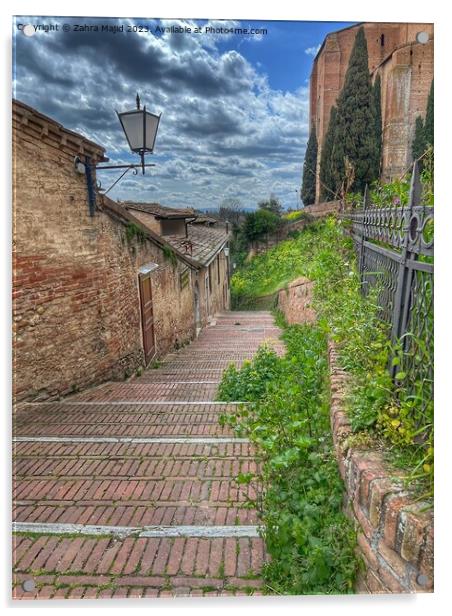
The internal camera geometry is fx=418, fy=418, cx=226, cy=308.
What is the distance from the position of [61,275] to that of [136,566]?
3214 millimetres

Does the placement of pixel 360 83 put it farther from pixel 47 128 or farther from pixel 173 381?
pixel 173 381

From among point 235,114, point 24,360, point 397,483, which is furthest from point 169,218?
point 397,483

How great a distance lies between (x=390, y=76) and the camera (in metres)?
6.52

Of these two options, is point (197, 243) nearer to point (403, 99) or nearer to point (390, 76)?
point (390, 76)

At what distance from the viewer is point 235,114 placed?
117 inches

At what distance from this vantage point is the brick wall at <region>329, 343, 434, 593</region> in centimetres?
162

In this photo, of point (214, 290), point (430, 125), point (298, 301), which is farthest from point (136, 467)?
point (214, 290)

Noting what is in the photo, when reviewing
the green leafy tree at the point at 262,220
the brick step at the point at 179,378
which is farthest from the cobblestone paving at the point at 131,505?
the green leafy tree at the point at 262,220

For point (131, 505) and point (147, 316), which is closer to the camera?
point (131, 505)

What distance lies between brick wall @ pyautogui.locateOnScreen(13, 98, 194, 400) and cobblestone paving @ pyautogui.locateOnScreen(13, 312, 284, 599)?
1.92 ft

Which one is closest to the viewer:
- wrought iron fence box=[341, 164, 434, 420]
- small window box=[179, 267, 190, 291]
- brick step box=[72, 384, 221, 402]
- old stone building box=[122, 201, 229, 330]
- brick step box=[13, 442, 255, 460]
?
wrought iron fence box=[341, 164, 434, 420]

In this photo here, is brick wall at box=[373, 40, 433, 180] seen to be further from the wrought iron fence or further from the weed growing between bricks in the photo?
the weed growing between bricks

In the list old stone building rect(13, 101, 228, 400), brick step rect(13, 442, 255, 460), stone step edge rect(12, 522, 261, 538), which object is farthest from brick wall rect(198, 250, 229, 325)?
stone step edge rect(12, 522, 261, 538)

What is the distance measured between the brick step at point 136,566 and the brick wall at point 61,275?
187cm
